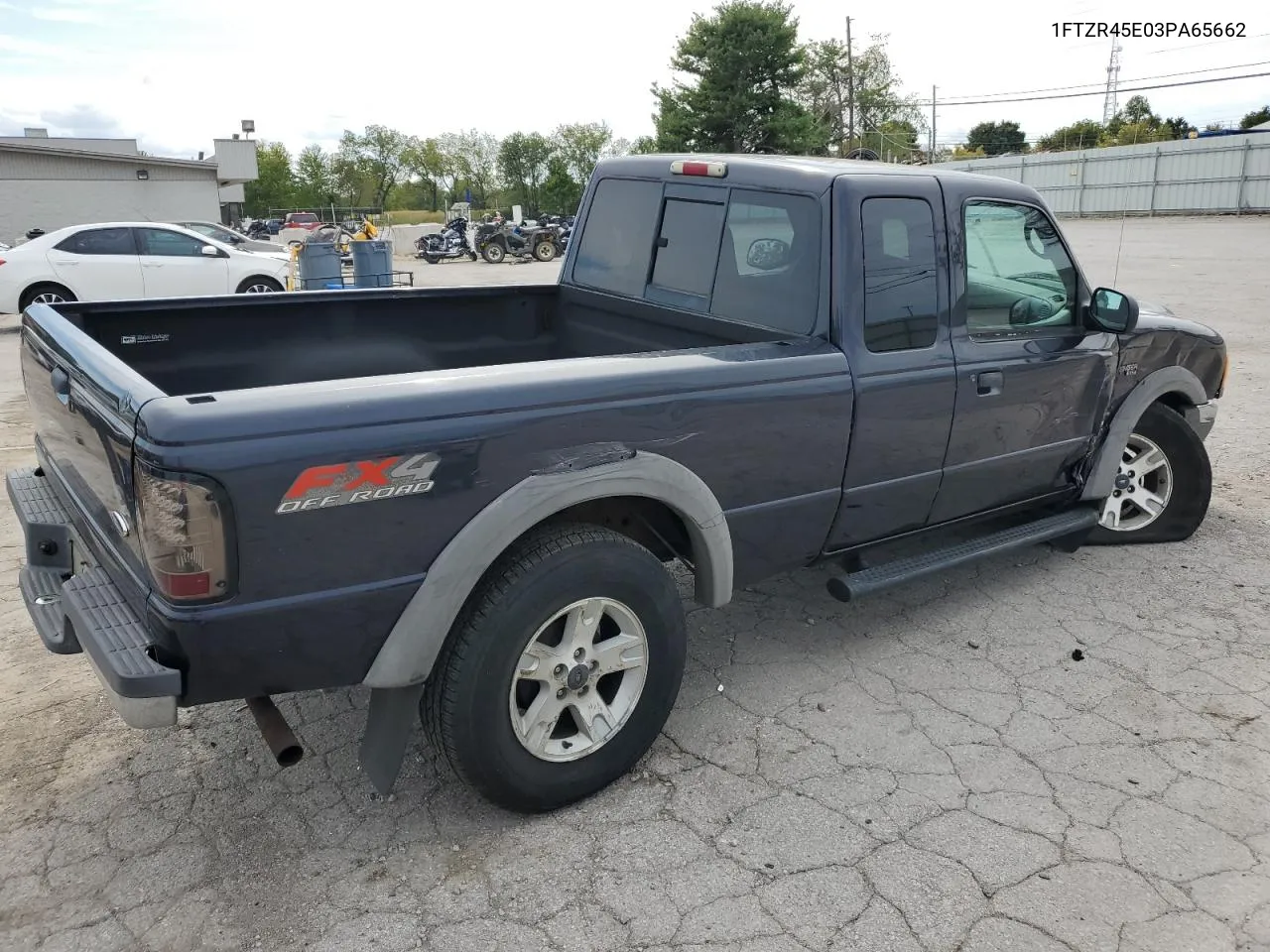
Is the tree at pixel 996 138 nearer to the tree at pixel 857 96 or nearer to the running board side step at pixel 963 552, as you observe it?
the tree at pixel 857 96

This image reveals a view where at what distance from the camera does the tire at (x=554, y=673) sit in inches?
108

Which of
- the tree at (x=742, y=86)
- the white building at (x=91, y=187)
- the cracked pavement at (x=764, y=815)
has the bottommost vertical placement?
the cracked pavement at (x=764, y=815)

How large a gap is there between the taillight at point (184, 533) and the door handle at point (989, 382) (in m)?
2.88

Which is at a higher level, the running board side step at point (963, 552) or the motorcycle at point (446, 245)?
the motorcycle at point (446, 245)

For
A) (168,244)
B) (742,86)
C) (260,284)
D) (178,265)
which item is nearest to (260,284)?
(260,284)

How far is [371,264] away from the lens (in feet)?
41.0

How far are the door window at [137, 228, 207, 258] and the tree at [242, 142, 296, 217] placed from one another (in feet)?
268

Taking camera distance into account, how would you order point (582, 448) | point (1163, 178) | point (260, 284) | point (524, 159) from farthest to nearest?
point (524, 159) → point (1163, 178) → point (260, 284) → point (582, 448)

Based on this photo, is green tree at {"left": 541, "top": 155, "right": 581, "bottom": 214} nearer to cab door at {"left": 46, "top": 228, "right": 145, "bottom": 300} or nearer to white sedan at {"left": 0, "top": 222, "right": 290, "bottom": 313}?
white sedan at {"left": 0, "top": 222, "right": 290, "bottom": 313}

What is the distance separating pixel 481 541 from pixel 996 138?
275 ft

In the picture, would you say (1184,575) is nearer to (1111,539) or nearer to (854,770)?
(1111,539)

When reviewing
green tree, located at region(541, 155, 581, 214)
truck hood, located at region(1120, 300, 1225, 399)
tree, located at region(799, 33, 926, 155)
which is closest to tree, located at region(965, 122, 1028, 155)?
tree, located at region(799, 33, 926, 155)

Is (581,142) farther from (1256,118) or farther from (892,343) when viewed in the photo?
(892,343)

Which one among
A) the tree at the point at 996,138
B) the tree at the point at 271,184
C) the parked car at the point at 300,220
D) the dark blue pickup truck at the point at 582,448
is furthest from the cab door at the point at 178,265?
the tree at the point at 271,184
